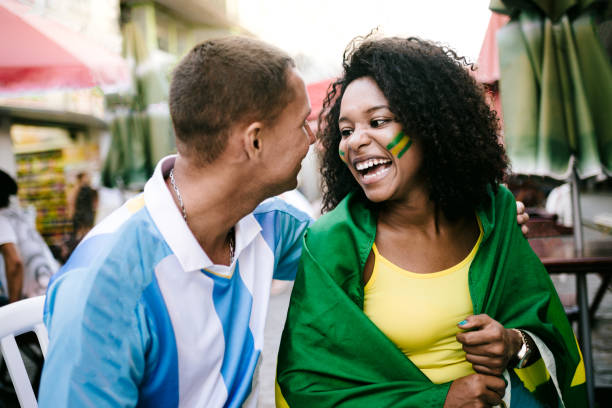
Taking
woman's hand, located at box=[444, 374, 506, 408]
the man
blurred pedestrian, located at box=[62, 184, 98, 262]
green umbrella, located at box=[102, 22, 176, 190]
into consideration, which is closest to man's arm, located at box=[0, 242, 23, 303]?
green umbrella, located at box=[102, 22, 176, 190]

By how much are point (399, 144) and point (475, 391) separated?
92 centimetres

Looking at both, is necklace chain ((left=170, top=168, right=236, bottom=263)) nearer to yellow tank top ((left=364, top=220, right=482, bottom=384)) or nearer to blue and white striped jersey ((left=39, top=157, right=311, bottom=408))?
blue and white striped jersey ((left=39, top=157, right=311, bottom=408))

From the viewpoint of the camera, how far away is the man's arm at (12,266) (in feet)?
11.8

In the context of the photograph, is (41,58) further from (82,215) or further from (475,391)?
(475,391)

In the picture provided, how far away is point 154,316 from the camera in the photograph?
142 cm

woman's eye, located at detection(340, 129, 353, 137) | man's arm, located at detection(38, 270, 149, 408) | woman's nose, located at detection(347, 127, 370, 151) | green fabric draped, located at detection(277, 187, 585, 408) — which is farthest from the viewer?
woman's eye, located at detection(340, 129, 353, 137)

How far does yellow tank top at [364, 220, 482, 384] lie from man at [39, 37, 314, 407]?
1.49 ft

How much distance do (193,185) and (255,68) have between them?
46 cm

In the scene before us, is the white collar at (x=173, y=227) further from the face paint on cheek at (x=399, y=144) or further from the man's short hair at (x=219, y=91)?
the face paint on cheek at (x=399, y=144)

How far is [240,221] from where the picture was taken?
1846 millimetres

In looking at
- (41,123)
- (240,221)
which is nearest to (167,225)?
(240,221)

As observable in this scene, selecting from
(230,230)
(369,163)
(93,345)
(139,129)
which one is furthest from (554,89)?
(139,129)

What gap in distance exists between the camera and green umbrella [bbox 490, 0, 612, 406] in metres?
2.67

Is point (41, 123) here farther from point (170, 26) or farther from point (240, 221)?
point (240, 221)
